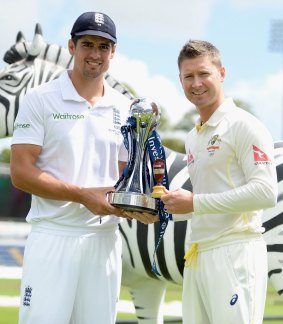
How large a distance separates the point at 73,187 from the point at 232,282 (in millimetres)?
786

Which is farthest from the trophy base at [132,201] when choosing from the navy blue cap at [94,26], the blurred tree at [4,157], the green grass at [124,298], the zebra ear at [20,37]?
the blurred tree at [4,157]

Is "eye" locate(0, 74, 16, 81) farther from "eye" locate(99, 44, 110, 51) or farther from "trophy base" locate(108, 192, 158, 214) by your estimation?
"trophy base" locate(108, 192, 158, 214)

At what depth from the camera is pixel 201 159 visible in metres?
3.67

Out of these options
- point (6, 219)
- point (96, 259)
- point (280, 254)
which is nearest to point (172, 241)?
point (280, 254)

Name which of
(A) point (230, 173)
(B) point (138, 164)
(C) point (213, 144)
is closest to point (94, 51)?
(B) point (138, 164)

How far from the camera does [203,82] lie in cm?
365

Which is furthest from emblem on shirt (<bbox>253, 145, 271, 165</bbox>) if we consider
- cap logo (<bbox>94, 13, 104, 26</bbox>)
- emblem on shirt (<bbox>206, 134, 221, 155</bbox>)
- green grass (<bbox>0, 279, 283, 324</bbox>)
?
green grass (<bbox>0, 279, 283, 324</bbox>)

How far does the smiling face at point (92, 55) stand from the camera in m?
3.74

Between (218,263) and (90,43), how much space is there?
3.69ft

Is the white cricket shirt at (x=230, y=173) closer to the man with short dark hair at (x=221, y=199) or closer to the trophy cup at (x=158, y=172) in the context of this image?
the man with short dark hair at (x=221, y=199)

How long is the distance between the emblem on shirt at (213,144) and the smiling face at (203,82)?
0.17m

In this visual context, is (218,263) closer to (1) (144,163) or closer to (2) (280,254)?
(1) (144,163)

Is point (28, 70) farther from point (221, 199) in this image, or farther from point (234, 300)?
point (234, 300)

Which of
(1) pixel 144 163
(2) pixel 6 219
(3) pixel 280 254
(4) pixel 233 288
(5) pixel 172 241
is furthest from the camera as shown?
(2) pixel 6 219
